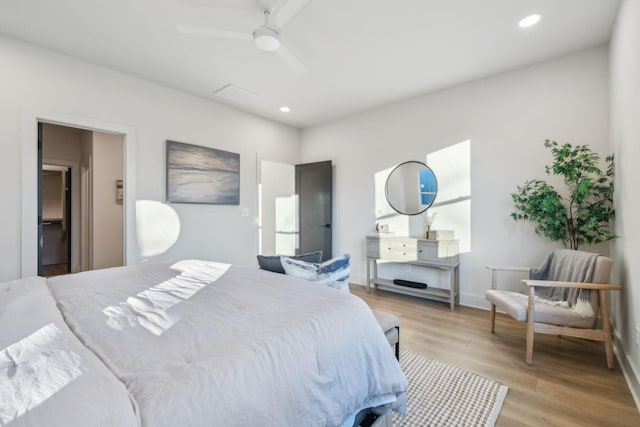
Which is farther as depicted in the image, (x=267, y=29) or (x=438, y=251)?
(x=438, y=251)

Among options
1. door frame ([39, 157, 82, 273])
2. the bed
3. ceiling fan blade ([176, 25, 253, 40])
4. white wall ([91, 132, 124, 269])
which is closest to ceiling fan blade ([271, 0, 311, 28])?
ceiling fan blade ([176, 25, 253, 40])

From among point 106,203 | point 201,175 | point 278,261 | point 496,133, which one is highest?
point 496,133

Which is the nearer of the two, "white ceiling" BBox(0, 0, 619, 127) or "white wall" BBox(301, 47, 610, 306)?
"white ceiling" BBox(0, 0, 619, 127)

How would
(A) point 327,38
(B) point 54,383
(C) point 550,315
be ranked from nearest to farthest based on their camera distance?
(B) point 54,383, (C) point 550,315, (A) point 327,38

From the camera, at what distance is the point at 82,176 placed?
183 inches

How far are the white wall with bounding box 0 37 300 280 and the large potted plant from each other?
140 inches

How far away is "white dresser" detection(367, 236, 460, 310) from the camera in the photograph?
3.31 metres

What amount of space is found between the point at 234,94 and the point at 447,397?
3.81 m

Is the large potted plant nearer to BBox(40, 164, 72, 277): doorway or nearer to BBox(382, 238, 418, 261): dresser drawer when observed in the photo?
BBox(382, 238, 418, 261): dresser drawer

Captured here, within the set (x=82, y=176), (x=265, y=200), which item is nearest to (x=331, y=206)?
(x=265, y=200)

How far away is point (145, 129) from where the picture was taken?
324 cm

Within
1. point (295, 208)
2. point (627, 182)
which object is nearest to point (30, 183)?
point (295, 208)

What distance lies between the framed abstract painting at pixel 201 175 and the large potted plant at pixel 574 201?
358 centimetres

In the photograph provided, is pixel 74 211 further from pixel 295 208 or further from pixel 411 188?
pixel 411 188
